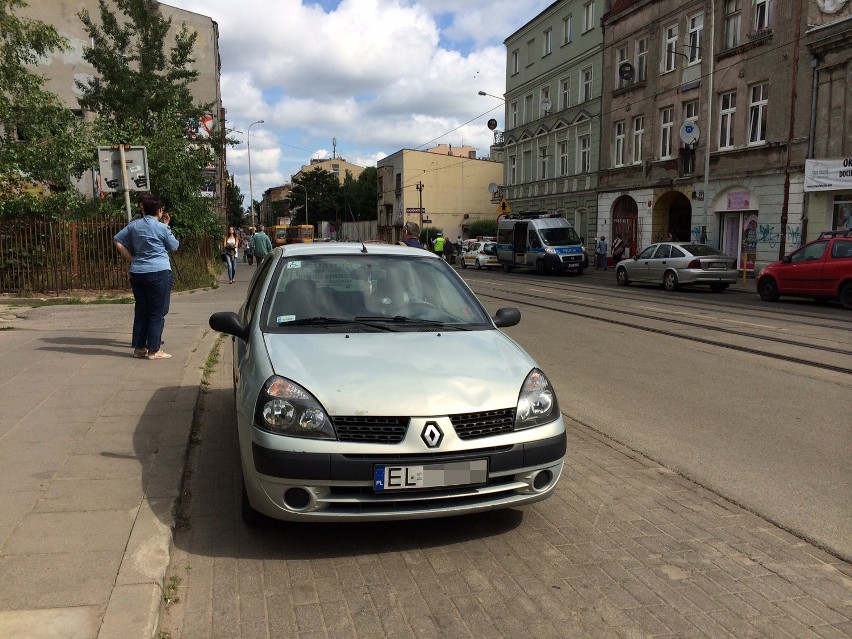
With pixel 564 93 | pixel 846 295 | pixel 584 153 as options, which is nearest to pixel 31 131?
pixel 846 295

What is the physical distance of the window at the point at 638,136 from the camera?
32094 millimetres

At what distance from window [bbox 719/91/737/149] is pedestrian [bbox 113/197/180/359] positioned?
961 inches

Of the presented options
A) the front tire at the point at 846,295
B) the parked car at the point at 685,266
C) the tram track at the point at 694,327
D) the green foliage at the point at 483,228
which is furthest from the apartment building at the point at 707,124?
the green foliage at the point at 483,228

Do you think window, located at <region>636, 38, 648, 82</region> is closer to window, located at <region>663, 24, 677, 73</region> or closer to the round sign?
window, located at <region>663, 24, 677, 73</region>

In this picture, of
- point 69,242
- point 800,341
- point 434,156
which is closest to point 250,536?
point 800,341

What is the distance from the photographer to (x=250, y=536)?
3648 mm

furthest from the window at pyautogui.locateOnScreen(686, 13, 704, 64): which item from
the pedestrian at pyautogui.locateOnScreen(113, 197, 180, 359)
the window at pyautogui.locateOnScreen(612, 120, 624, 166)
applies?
the pedestrian at pyautogui.locateOnScreen(113, 197, 180, 359)

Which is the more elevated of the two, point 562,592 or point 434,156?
point 434,156

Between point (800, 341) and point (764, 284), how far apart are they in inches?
316

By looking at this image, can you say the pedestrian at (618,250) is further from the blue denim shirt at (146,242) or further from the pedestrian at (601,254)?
the blue denim shirt at (146,242)

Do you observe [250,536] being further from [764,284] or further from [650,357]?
[764,284]

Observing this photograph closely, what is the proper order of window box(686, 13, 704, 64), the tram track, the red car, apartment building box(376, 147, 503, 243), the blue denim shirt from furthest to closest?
apartment building box(376, 147, 503, 243) → window box(686, 13, 704, 64) → the red car → the tram track → the blue denim shirt

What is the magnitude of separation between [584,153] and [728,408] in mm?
32691

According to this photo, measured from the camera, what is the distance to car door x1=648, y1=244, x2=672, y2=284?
21.0 m
